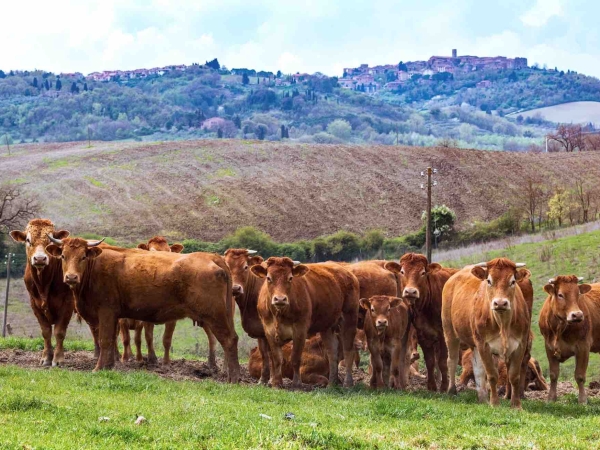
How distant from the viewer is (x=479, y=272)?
51.3 ft

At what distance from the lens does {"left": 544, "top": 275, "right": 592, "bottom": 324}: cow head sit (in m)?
16.6

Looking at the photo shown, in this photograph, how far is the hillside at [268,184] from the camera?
75812mm

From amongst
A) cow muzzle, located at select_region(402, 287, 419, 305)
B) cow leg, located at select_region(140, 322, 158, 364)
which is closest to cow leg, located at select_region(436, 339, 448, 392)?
cow muzzle, located at select_region(402, 287, 419, 305)

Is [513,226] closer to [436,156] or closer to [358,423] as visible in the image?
[436,156]

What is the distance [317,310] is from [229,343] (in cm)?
177

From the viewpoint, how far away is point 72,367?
18.3 m

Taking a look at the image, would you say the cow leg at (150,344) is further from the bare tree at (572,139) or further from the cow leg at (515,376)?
the bare tree at (572,139)

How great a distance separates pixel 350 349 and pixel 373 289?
2.32 m

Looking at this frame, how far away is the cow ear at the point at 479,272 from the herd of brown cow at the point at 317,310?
0.02 metres

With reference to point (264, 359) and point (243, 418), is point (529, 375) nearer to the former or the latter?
point (264, 359)

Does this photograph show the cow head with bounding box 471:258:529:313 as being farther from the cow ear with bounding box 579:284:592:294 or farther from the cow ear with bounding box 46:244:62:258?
the cow ear with bounding box 46:244:62:258

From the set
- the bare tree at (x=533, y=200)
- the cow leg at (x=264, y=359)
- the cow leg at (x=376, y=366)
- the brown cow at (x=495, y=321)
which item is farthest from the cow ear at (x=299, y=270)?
the bare tree at (x=533, y=200)

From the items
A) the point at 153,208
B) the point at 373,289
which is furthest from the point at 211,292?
the point at 153,208

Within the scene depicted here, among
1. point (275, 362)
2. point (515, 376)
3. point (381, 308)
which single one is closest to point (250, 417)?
point (515, 376)
